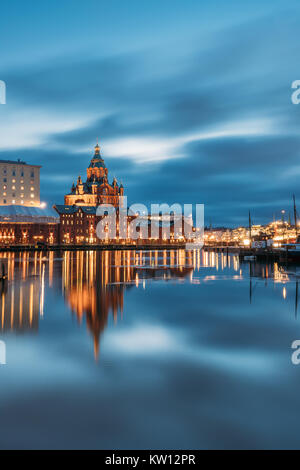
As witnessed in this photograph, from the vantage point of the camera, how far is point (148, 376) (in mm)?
13156

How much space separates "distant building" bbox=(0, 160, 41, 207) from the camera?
501 ft

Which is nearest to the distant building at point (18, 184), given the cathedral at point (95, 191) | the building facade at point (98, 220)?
the building facade at point (98, 220)

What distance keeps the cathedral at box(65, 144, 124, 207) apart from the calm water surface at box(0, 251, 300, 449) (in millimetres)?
161903

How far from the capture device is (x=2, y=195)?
500 ft

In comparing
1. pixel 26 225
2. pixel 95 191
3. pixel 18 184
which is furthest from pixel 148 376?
pixel 95 191

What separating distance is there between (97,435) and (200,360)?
626 centimetres

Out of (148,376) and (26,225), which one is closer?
(148,376)

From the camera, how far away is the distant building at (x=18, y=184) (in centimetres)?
15275

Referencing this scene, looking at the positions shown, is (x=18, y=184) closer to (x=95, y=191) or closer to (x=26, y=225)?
(x=26, y=225)

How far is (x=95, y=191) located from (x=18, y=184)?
132 ft

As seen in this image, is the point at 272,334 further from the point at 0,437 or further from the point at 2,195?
the point at 2,195

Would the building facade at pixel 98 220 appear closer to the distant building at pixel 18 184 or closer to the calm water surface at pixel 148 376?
the distant building at pixel 18 184
